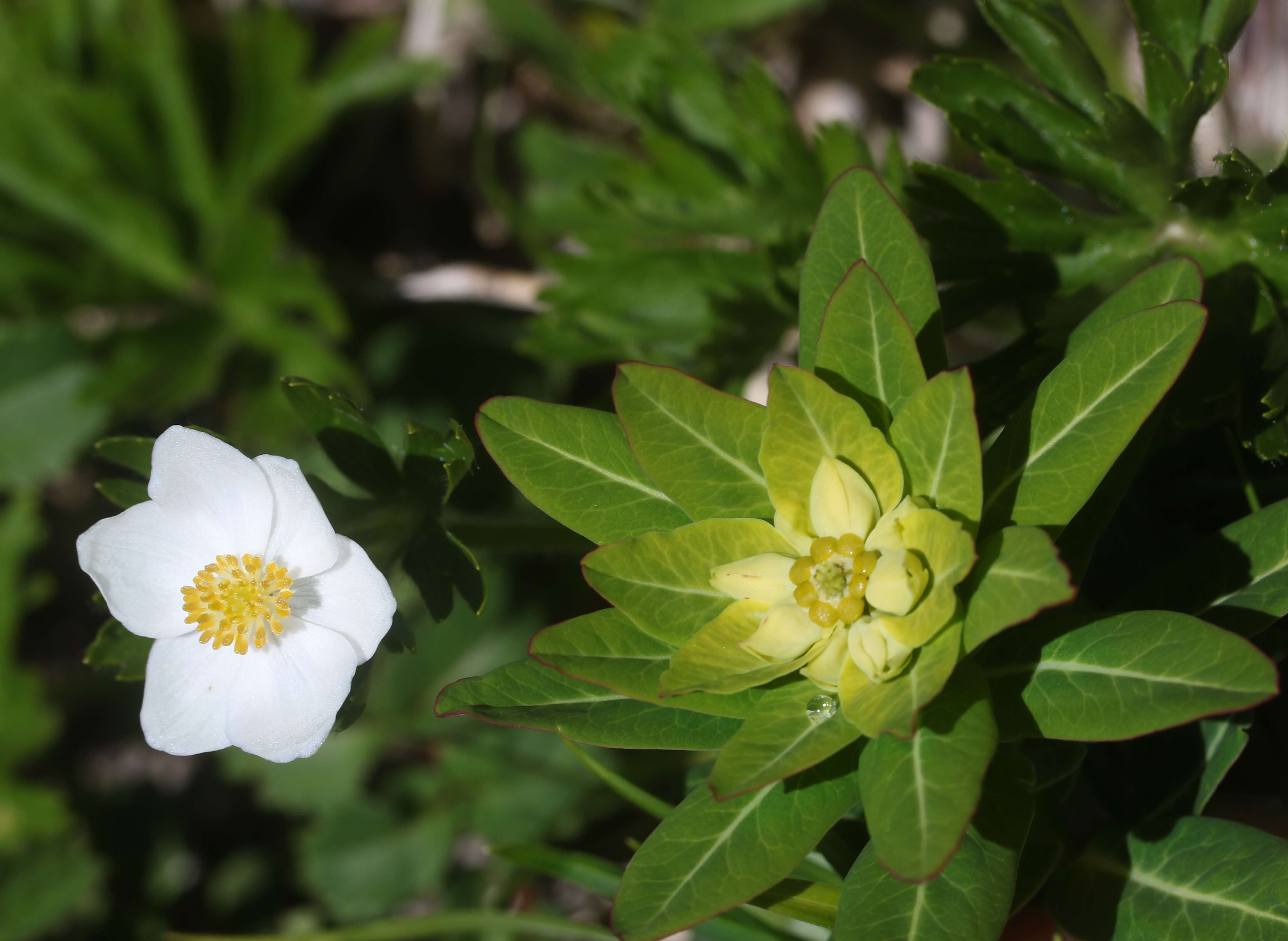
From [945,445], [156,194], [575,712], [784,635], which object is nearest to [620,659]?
[575,712]

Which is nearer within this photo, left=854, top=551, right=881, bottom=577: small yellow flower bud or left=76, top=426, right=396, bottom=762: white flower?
left=854, top=551, right=881, bottom=577: small yellow flower bud

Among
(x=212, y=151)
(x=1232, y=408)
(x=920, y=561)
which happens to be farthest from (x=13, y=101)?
(x=1232, y=408)

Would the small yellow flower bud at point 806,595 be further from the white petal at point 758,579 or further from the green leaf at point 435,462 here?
the green leaf at point 435,462

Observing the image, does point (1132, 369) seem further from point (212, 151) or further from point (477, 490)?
point (212, 151)

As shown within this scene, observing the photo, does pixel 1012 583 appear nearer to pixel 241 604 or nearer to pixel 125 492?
pixel 241 604

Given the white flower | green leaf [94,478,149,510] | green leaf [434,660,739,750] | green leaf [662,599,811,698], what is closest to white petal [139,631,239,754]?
the white flower

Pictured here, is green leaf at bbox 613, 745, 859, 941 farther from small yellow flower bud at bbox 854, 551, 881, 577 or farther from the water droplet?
small yellow flower bud at bbox 854, 551, 881, 577
